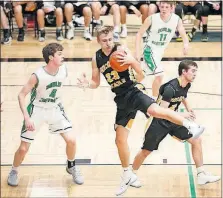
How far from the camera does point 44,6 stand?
13.1 metres

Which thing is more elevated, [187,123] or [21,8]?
[21,8]

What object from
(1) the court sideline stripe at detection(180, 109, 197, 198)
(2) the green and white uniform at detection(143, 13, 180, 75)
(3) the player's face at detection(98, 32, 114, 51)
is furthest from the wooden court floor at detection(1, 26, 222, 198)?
(3) the player's face at detection(98, 32, 114, 51)

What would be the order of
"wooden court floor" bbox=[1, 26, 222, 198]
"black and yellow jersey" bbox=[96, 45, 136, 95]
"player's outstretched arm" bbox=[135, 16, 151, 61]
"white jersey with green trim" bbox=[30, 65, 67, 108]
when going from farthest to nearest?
"player's outstretched arm" bbox=[135, 16, 151, 61]
"wooden court floor" bbox=[1, 26, 222, 198]
"white jersey with green trim" bbox=[30, 65, 67, 108]
"black and yellow jersey" bbox=[96, 45, 136, 95]

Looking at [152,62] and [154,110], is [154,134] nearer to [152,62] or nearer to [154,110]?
[154,110]

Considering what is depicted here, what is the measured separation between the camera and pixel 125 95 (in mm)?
6480

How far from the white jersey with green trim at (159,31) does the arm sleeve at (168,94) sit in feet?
7.09

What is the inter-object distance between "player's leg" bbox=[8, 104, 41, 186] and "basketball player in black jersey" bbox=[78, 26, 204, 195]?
0.77m

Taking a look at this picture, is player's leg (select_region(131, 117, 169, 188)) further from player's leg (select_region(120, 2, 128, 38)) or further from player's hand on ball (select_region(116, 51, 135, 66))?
player's leg (select_region(120, 2, 128, 38))

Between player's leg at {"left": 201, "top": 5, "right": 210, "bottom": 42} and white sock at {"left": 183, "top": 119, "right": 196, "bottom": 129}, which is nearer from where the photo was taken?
white sock at {"left": 183, "top": 119, "right": 196, "bottom": 129}

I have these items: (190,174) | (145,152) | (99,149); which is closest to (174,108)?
(145,152)

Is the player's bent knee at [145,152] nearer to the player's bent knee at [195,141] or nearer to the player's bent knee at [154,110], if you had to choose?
the player's bent knee at [195,141]

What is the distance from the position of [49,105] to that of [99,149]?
1510mm

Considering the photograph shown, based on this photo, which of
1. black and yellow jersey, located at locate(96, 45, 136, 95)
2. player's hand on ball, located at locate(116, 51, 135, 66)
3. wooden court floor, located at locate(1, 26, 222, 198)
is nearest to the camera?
player's hand on ball, located at locate(116, 51, 135, 66)

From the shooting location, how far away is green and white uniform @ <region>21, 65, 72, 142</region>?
675cm
